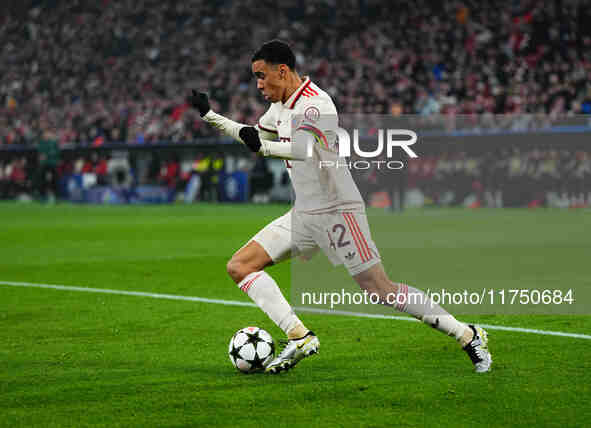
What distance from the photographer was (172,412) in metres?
4.68

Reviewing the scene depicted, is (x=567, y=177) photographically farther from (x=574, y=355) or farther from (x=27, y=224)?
(x=574, y=355)

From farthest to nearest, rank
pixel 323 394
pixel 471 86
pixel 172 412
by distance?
pixel 471 86
pixel 323 394
pixel 172 412

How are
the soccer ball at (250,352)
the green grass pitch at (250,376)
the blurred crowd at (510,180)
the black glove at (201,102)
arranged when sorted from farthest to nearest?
the blurred crowd at (510,180)
the black glove at (201,102)
the soccer ball at (250,352)
the green grass pitch at (250,376)

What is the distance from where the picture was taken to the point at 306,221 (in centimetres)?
582

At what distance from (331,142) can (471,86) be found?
23.0 meters

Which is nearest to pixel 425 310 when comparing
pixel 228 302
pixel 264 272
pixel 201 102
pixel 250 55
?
pixel 264 272

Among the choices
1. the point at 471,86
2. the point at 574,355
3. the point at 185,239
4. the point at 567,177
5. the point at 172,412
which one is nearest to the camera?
the point at 172,412

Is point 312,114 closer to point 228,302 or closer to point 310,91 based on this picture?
point 310,91

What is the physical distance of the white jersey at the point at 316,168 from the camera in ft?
18.5

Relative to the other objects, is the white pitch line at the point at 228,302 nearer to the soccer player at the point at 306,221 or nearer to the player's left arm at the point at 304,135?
the soccer player at the point at 306,221

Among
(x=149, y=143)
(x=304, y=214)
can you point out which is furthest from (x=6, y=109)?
(x=304, y=214)

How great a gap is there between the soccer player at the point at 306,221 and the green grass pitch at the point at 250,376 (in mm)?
292

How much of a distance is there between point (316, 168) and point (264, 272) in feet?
2.37

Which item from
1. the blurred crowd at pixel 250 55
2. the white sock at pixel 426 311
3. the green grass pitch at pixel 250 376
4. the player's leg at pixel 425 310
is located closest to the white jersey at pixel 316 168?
the player's leg at pixel 425 310
